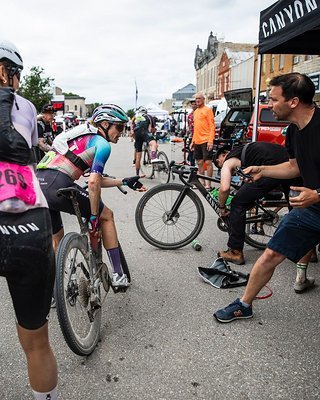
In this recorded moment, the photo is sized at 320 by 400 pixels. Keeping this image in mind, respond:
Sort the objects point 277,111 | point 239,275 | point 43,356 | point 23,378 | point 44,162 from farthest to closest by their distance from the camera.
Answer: point 239,275 < point 44,162 < point 277,111 < point 23,378 < point 43,356

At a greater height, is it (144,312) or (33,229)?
(33,229)

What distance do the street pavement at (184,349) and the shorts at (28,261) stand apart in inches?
36.8

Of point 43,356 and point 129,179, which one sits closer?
point 43,356

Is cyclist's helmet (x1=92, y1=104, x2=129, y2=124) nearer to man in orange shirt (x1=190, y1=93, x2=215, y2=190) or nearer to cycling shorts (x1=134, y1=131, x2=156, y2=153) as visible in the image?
man in orange shirt (x1=190, y1=93, x2=215, y2=190)

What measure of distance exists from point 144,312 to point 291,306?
→ 1301mm

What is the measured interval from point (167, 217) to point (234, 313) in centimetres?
195

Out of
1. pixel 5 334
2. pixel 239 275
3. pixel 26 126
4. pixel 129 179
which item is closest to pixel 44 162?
pixel 129 179

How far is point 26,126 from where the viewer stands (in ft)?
5.18

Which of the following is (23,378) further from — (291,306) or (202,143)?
(202,143)

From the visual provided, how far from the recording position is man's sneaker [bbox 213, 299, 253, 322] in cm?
305

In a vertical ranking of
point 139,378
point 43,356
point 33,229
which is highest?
point 33,229

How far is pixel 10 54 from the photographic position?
1.68m

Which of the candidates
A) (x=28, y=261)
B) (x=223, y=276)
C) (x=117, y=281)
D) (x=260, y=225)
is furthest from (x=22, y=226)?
(x=260, y=225)

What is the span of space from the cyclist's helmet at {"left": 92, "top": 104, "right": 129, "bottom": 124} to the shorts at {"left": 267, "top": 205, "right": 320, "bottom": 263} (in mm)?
1538
